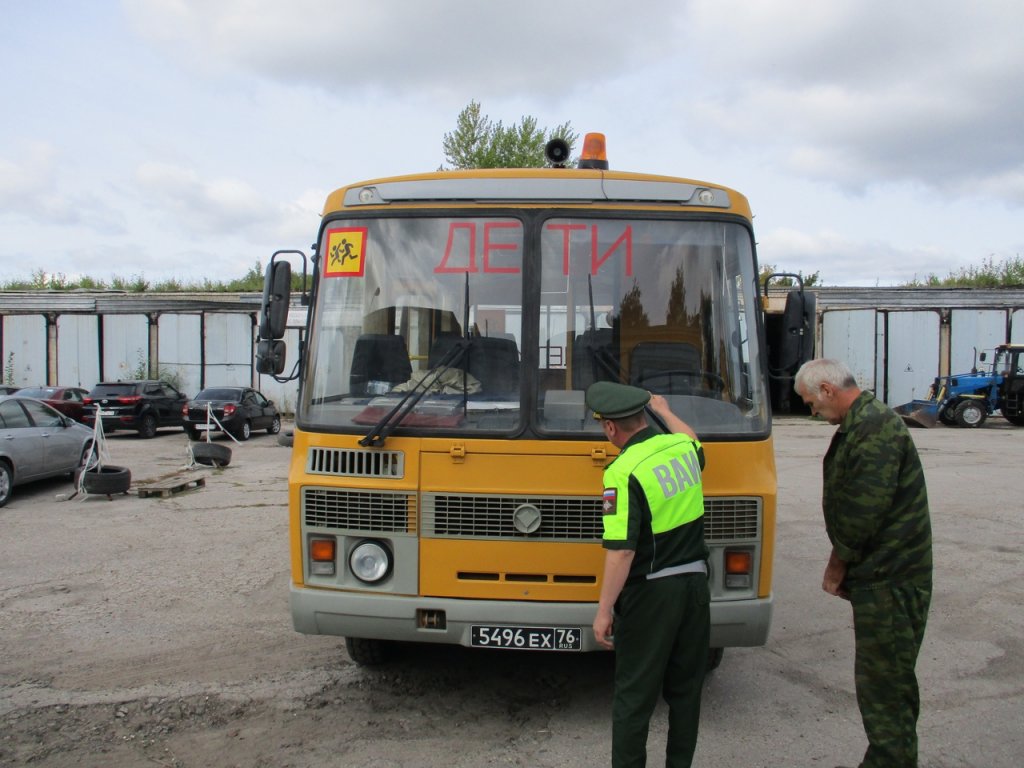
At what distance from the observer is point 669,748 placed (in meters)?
3.44

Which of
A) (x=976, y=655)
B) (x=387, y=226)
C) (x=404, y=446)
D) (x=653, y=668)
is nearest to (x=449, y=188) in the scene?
(x=387, y=226)

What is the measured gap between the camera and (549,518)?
4.14 meters

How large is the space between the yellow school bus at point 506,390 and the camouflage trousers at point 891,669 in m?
0.80

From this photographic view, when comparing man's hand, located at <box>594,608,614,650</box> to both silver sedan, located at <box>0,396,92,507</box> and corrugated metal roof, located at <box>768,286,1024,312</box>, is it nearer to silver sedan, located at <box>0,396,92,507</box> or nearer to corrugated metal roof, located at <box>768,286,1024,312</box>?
silver sedan, located at <box>0,396,92,507</box>

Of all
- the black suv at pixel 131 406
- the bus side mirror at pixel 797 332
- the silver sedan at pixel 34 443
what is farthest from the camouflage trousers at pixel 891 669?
the black suv at pixel 131 406

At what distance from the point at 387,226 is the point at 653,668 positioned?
102 inches

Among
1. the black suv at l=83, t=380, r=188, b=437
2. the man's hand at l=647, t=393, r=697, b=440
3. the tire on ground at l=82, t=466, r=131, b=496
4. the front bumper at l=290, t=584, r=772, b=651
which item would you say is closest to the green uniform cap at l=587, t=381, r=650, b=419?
the man's hand at l=647, t=393, r=697, b=440

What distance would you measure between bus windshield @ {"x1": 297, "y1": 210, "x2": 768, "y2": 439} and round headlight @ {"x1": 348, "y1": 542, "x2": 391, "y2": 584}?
1.93ft

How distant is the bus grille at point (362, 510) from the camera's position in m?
4.21

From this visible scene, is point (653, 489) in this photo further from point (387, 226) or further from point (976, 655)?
point (976, 655)

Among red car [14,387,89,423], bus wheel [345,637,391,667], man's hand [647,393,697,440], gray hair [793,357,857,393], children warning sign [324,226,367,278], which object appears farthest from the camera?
red car [14,387,89,423]

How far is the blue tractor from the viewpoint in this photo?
25.3 m

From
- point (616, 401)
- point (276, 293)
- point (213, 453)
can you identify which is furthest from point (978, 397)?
point (616, 401)

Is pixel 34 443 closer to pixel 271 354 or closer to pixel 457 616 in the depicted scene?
pixel 271 354
